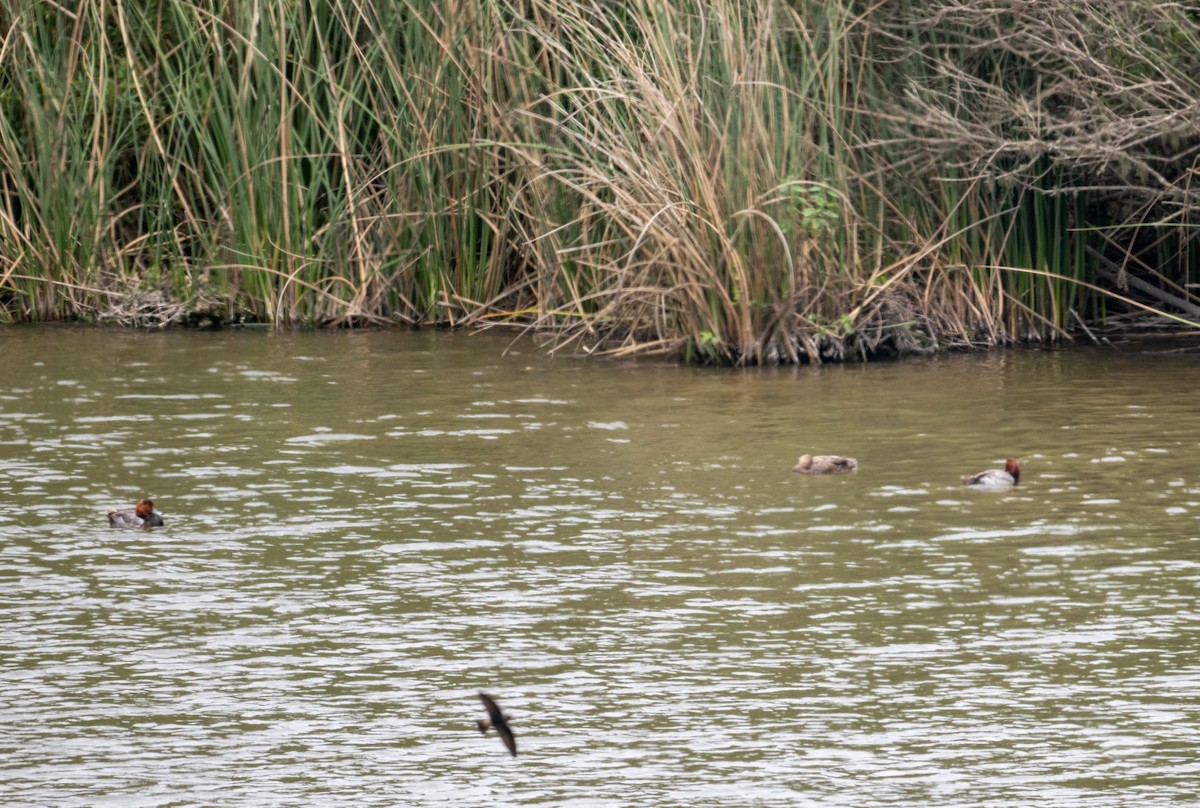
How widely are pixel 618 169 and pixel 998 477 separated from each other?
4326 mm

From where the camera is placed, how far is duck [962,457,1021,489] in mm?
8391

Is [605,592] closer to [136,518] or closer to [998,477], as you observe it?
[136,518]

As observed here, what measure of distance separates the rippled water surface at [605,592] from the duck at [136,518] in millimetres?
53

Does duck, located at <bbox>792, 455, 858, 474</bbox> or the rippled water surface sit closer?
the rippled water surface

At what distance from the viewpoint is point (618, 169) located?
1216 cm

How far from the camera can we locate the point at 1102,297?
13.3 metres

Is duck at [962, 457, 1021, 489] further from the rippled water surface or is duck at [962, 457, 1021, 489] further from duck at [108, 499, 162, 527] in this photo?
duck at [108, 499, 162, 527]

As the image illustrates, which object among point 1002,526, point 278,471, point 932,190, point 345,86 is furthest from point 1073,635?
point 345,86

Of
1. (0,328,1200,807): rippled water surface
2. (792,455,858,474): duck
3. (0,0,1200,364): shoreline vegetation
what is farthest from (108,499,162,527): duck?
(0,0,1200,364): shoreline vegetation

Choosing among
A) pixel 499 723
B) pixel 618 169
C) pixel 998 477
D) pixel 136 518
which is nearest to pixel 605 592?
pixel 499 723

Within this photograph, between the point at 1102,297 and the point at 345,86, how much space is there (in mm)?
4866

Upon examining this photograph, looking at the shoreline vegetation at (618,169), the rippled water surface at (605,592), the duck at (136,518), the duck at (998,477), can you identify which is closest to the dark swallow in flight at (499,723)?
the rippled water surface at (605,592)

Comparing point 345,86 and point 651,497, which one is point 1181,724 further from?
point 345,86

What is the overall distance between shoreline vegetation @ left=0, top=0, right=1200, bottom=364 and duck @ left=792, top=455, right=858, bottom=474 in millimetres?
2586
